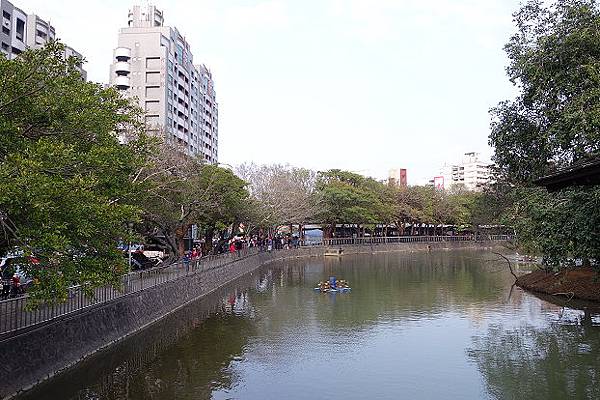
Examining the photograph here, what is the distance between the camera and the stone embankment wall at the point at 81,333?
13.6 metres

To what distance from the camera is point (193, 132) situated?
266ft

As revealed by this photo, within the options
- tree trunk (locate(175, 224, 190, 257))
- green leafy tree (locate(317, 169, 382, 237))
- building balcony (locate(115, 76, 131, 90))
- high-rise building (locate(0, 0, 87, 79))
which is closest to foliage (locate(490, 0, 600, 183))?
tree trunk (locate(175, 224, 190, 257))

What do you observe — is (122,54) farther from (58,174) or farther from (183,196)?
(58,174)

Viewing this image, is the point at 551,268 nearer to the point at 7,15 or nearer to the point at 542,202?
the point at 542,202

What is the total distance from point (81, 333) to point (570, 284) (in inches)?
1043

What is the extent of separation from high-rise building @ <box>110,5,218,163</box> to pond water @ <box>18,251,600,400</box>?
129 ft

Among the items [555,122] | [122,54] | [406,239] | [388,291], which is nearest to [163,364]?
[555,122]

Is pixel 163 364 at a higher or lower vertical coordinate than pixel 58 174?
lower

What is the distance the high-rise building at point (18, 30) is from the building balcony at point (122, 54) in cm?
1089

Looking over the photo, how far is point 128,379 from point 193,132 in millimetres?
67728

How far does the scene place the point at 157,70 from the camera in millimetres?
68125

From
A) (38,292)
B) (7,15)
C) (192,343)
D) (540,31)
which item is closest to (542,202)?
(540,31)

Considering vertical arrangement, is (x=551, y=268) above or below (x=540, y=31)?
below

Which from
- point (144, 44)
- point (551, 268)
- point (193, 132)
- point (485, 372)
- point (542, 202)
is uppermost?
point (144, 44)
